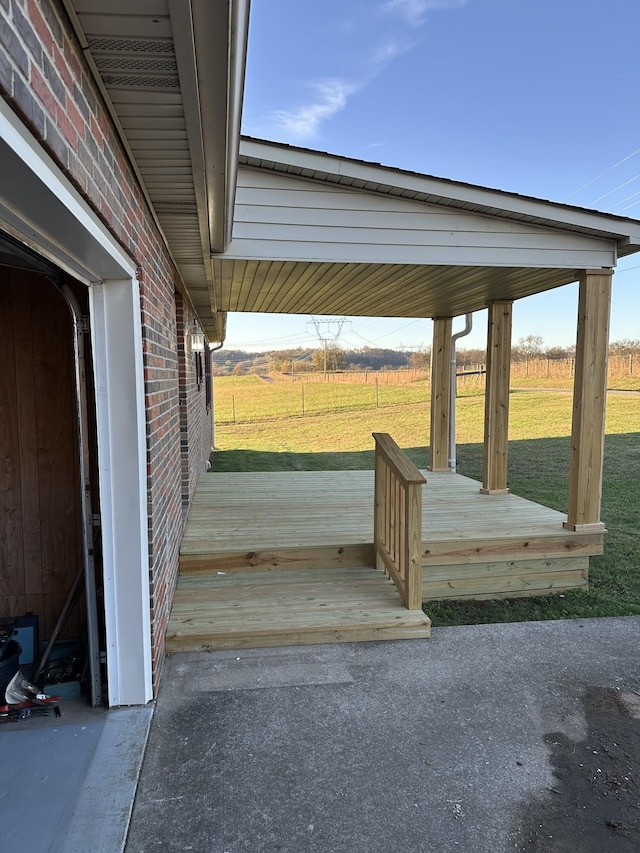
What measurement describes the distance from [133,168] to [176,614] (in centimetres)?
251

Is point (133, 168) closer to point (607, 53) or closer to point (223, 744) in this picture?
point (223, 744)

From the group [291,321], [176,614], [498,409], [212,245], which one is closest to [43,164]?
[212,245]

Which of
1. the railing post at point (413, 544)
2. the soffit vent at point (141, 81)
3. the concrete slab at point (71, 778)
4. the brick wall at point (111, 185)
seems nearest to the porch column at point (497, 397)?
the railing post at point (413, 544)

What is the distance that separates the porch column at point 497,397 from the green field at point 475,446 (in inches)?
49.8

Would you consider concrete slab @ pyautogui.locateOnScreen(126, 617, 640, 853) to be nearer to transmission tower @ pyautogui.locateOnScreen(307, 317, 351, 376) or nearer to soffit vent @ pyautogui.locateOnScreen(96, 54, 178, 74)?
soffit vent @ pyautogui.locateOnScreen(96, 54, 178, 74)

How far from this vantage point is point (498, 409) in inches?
226

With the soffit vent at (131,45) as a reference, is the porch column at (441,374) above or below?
below

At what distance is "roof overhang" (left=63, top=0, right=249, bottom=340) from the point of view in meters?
1.16

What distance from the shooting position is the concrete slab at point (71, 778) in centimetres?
180

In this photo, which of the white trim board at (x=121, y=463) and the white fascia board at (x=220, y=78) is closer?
the white fascia board at (x=220, y=78)

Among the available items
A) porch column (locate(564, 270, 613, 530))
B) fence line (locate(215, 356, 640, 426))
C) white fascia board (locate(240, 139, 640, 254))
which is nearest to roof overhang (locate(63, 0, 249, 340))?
white fascia board (locate(240, 139, 640, 254))

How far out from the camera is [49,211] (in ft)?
4.63

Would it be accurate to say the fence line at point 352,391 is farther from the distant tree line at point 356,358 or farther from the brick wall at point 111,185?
the brick wall at point 111,185

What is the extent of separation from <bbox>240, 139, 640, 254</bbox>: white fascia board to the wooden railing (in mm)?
1796
